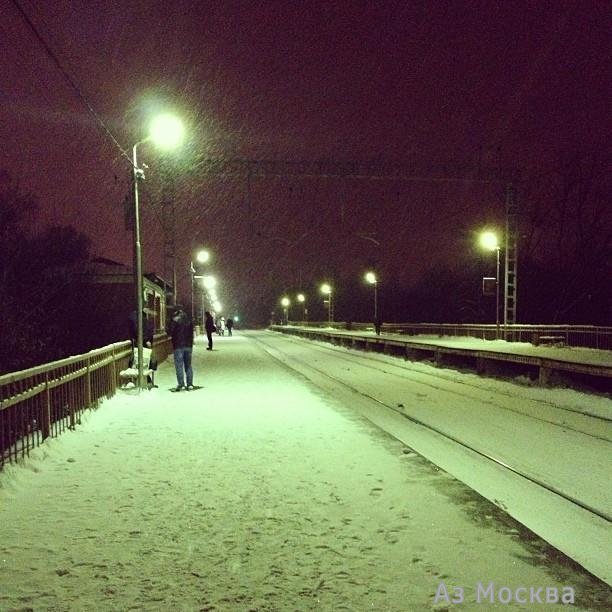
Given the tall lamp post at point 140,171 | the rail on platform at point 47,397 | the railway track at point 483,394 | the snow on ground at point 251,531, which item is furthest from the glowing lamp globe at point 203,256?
the snow on ground at point 251,531

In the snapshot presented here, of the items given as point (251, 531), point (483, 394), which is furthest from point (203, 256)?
point (251, 531)

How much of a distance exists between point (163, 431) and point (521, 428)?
5.92 m

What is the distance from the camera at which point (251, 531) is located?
4801mm

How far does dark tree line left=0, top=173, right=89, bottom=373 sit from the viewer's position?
36.7 metres

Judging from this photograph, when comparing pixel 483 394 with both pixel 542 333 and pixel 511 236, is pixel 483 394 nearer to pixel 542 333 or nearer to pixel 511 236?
pixel 542 333

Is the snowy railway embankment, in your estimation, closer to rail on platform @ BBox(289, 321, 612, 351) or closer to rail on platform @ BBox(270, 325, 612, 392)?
rail on platform @ BBox(270, 325, 612, 392)

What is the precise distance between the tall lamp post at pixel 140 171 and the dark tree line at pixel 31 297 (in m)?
24.3

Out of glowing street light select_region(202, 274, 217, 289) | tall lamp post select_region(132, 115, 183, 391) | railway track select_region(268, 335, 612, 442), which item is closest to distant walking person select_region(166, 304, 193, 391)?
tall lamp post select_region(132, 115, 183, 391)

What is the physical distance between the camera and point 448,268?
273 ft

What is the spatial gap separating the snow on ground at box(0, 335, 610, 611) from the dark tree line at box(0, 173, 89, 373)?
103 feet

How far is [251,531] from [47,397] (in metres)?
4.89

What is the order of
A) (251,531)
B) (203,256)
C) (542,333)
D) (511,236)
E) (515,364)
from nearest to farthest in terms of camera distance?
(251,531) → (515,364) → (542,333) → (203,256) → (511,236)

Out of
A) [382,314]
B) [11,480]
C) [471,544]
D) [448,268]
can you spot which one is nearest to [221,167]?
[11,480]

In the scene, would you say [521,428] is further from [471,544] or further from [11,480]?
[11,480]
